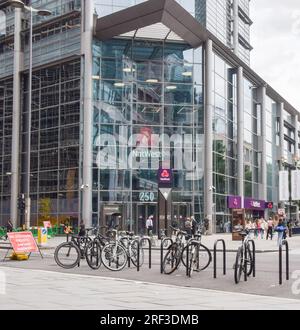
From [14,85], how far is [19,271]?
4277 cm

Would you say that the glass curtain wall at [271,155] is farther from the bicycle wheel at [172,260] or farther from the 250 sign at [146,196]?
the bicycle wheel at [172,260]

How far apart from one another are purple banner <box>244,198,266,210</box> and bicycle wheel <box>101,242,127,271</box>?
148 feet

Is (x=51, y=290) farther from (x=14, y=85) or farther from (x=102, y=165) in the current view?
(x=14, y=85)

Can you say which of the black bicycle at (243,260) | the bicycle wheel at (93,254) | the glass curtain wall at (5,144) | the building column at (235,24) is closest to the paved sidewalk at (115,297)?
the black bicycle at (243,260)

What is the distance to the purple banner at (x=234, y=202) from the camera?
56.8 metres

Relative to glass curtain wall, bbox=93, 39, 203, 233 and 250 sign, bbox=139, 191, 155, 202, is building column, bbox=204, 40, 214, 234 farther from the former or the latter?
250 sign, bbox=139, 191, 155, 202

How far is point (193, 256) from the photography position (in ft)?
50.4

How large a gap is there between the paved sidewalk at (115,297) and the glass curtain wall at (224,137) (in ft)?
137

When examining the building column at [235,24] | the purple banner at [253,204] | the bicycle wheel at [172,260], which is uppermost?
the building column at [235,24]

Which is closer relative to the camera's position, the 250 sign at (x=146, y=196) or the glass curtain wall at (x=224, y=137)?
the 250 sign at (x=146, y=196)

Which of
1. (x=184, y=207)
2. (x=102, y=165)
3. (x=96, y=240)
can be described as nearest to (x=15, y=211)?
(x=102, y=165)

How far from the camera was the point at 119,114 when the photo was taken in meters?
51.3

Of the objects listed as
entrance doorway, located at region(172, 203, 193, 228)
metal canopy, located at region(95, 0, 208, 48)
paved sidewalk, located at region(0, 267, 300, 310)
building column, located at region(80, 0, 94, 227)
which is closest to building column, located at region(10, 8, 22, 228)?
building column, located at region(80, 0, 94, 227)

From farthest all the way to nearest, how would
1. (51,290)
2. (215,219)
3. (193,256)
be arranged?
(215,219) < (193,256) < (51,290)
